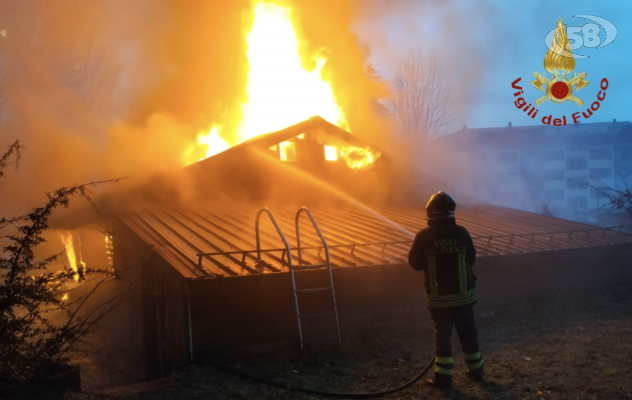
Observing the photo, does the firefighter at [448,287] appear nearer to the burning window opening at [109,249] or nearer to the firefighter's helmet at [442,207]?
the firefighter's helmet at [442,207]

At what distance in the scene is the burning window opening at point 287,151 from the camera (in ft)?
37.0

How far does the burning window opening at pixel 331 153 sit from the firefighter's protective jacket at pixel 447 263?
23.1 feet

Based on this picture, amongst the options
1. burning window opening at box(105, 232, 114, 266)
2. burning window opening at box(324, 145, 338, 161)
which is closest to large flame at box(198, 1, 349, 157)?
burning window opening at box(324, 145, 338, 161)

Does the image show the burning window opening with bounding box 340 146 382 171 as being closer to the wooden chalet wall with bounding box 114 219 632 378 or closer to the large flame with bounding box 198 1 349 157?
the large flame with bounding box 198 1 349 157

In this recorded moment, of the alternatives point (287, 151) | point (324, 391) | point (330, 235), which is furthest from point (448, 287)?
point (287, 151)

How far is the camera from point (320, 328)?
20.2ft

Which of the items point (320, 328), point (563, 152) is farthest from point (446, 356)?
point (563, 152)

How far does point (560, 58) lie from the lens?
18.7 metres

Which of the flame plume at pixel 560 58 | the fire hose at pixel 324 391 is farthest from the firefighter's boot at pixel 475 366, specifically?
the flame plume at pixel 560 58

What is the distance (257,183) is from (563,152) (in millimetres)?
39155

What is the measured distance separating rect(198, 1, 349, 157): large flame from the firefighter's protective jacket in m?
10.9

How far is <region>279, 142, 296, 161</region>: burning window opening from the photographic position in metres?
11.3

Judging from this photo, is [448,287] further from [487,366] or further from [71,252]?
[71,252]

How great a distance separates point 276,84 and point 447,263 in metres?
11.9
